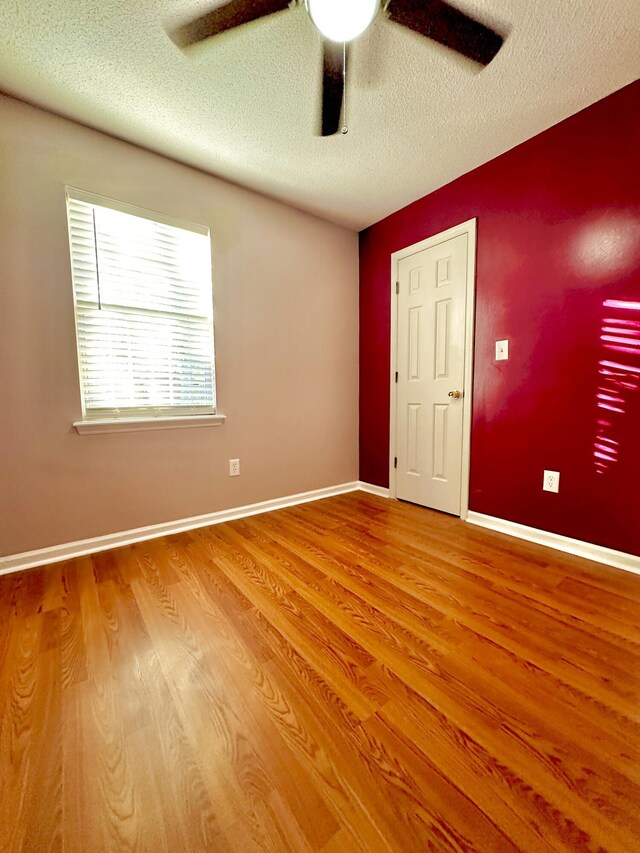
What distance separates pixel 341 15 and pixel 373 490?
293cm

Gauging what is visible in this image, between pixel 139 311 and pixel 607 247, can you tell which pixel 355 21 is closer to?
pixel 607 247

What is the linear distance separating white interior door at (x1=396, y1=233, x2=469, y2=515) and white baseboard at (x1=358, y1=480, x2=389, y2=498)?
0.51 feet

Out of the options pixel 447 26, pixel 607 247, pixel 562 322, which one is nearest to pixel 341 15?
pixel 447 26

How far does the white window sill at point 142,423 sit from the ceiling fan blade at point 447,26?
83.7 inches

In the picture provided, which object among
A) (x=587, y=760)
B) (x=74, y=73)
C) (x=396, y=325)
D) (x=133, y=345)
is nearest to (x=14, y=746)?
(x=587, y=760)

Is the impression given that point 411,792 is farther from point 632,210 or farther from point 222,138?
point 222,138

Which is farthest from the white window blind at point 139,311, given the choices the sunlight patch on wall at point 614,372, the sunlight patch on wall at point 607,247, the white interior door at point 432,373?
the sunlight patch on wall at point 614,372

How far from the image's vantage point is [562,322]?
194 cm

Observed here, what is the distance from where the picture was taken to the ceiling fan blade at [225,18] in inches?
A: 44.0

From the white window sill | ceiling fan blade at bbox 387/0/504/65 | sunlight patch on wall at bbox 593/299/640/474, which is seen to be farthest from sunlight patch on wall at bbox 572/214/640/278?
the white window sill

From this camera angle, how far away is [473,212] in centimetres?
229

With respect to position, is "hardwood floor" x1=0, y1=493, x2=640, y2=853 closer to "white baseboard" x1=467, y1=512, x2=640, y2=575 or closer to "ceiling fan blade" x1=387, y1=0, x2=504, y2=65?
"white baseboard" x1=467, y1=512, x2=640, y2=575

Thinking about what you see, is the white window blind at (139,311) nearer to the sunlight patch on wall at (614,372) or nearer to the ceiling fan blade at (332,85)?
the ceiling fan blade at (332,85)

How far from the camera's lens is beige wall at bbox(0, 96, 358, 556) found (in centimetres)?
176
